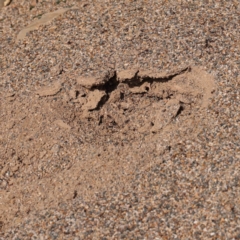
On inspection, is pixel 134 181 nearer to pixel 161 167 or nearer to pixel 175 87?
pixel 161 167

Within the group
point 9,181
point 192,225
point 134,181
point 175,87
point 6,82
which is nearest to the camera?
point 192,225

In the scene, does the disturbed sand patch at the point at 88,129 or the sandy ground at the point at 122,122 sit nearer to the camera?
the sandy ground at the point at 122,122

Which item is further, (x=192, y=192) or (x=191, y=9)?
(x=191, y=9)

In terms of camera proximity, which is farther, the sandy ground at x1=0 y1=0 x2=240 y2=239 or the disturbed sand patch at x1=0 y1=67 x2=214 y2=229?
the disturbed sand patch at x1=0 y1=67 x2=214 y2=229

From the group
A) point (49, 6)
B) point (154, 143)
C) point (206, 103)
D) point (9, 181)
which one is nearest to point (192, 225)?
point (154, 143)

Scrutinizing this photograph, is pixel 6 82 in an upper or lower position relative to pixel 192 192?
upper
